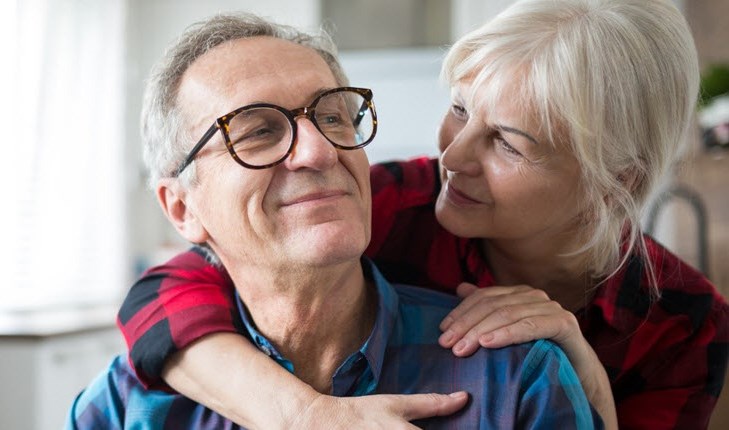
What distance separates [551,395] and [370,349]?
27 cm

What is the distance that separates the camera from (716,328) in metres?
1.48

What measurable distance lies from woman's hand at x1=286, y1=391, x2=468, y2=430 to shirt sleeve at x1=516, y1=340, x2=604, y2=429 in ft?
Answer: 0.34

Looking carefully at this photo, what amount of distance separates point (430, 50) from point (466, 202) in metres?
2.85

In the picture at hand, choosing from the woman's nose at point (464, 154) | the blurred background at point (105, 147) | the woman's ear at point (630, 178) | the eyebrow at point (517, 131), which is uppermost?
the eyebrow at point (517, 131)

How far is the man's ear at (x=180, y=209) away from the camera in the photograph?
53.1 inches

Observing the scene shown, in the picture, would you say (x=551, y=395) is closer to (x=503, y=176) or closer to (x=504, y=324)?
(x=504, y=324)

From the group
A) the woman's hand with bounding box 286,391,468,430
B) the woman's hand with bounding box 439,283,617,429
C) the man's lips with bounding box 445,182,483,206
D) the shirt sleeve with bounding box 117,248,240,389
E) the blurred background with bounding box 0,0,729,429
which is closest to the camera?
the woman's hand with bounding box 286,391,468,430

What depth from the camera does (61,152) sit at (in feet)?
11.7

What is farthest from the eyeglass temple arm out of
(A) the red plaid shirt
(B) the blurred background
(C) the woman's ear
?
(B) the blurred background

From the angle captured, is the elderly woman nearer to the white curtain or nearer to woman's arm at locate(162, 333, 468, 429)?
woman's arm at locate(162, 333, 468, 429)

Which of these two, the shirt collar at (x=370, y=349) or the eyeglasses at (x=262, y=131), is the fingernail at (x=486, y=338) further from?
the eyeglasses at (x=262, y=131)

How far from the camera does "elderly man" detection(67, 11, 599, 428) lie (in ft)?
3.89

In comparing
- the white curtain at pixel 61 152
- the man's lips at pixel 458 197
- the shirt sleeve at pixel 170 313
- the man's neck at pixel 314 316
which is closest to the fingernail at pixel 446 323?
the man's neck at pixel 314 316

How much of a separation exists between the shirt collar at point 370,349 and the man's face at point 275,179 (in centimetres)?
13
